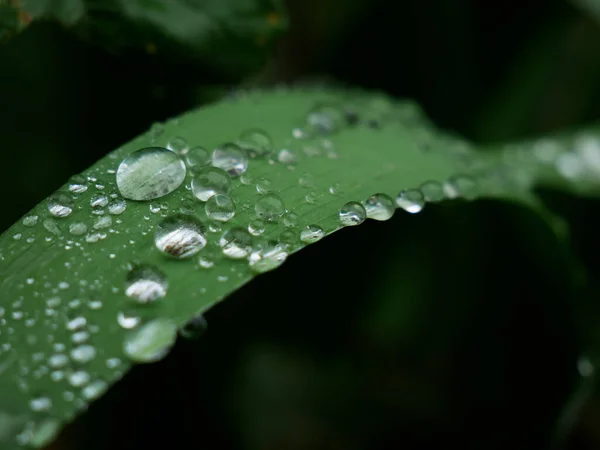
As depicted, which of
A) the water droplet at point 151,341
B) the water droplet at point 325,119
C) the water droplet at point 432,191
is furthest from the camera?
the water droplet at point 325,119

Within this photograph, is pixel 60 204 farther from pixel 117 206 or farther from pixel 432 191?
pixel 432 191

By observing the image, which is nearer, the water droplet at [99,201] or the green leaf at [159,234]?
the green leaf at [159,234]

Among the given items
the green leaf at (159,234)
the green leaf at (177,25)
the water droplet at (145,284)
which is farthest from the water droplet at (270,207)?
the green leaf at (177,25)

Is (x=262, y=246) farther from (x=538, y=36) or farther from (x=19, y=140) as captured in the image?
(x=538, y=36)

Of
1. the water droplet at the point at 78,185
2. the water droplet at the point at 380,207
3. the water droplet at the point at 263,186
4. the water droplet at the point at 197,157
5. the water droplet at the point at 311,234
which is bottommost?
the water droplet at the point at 78,185

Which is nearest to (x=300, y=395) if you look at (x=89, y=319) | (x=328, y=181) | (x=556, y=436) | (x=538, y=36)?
(x=556, y=436)

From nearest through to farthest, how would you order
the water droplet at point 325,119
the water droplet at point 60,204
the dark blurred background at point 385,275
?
the water droplet at point 60,204, the water droplet at point 325,119, the dark blurred background at point 385,275

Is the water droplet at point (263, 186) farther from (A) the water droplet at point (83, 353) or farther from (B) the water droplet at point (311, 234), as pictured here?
(A) the water droplet at point (83, 353)

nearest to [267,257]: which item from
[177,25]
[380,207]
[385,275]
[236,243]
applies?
[236,243]
